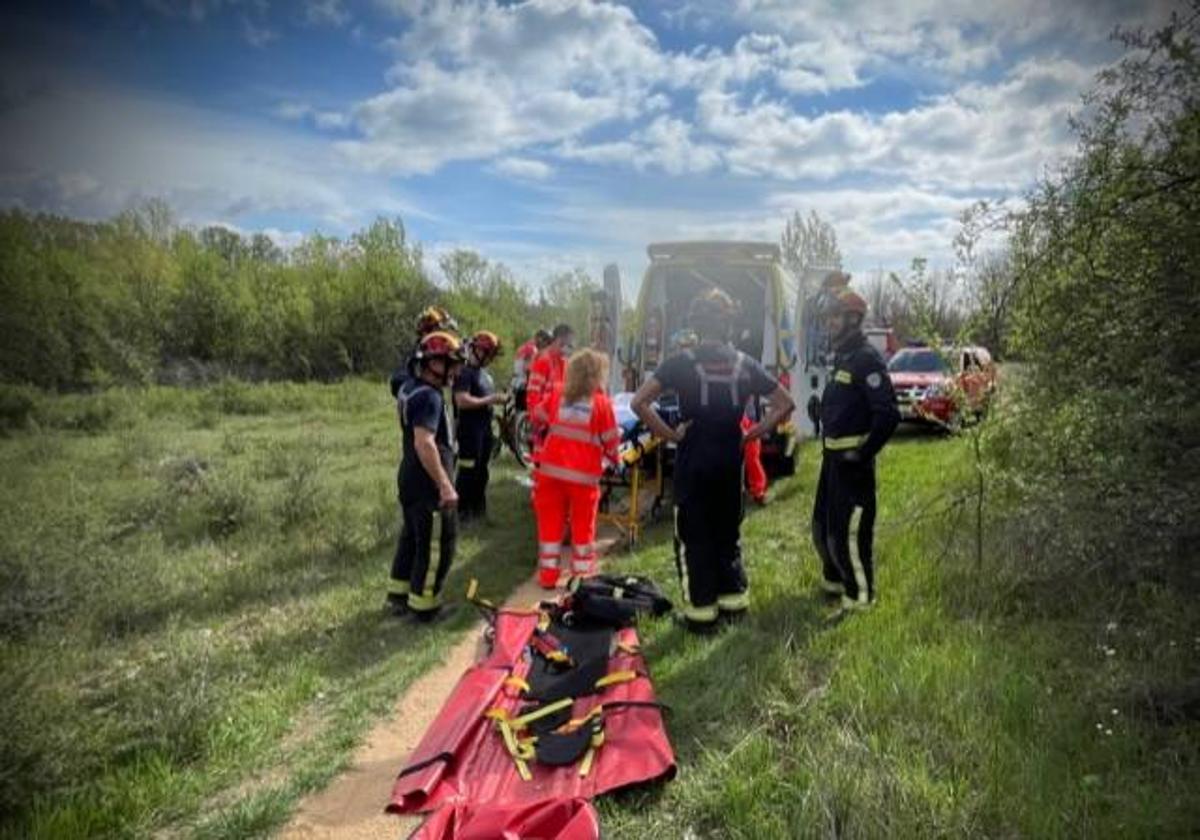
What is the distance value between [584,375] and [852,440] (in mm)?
2097

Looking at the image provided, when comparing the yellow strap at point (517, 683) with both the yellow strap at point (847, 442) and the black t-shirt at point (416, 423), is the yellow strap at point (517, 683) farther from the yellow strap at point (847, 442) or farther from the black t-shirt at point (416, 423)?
the yellow strap at point (847, 442)

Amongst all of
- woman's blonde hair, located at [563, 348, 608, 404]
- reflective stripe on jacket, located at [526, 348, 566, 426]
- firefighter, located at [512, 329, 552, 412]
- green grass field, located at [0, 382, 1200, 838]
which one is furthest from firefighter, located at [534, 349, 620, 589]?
firefighter, located at [512, 329, 552, 412]

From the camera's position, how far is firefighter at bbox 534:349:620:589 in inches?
227

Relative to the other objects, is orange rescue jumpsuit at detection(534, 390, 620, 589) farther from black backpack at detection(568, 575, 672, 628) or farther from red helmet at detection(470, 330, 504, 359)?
red helmet at detection(470, 330, 504, 359)

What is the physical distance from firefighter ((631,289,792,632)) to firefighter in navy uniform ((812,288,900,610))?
0.39m

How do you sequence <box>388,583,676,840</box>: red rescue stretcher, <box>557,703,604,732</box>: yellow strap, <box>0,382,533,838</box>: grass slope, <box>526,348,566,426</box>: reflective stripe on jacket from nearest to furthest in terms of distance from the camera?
<box>388,583,676,840</box>: red rescue stretcher, <box>0,382,533,838</box>: grass slope, <box>557,703,604,732</box>: yellow strap, <box>526,348,566,426</box>: reflective stripe on jacket

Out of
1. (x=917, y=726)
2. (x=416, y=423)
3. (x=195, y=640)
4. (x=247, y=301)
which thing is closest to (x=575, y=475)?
(x=416, y=423)

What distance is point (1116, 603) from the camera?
14.3 ft

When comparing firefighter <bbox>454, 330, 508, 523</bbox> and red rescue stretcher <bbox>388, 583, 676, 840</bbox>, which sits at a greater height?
firefighter <bbox>454, 330, 508, 523</bbox>

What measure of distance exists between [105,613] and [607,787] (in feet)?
13.6

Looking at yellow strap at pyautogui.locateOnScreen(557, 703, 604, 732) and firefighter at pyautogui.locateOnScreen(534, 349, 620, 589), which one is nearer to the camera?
yellow strap at pyautogui.locateOnScreen(557, 703, 604, 732)

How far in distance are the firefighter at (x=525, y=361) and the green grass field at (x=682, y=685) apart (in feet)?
10.2

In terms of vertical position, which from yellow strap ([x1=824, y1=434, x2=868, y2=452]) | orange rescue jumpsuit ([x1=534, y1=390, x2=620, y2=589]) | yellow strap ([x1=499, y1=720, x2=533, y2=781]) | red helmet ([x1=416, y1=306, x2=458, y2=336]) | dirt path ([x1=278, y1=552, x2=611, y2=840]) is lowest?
dirt path ([x1=278, y1=552, x2=611, y2=840])

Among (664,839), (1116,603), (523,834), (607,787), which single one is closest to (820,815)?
(664,839)
